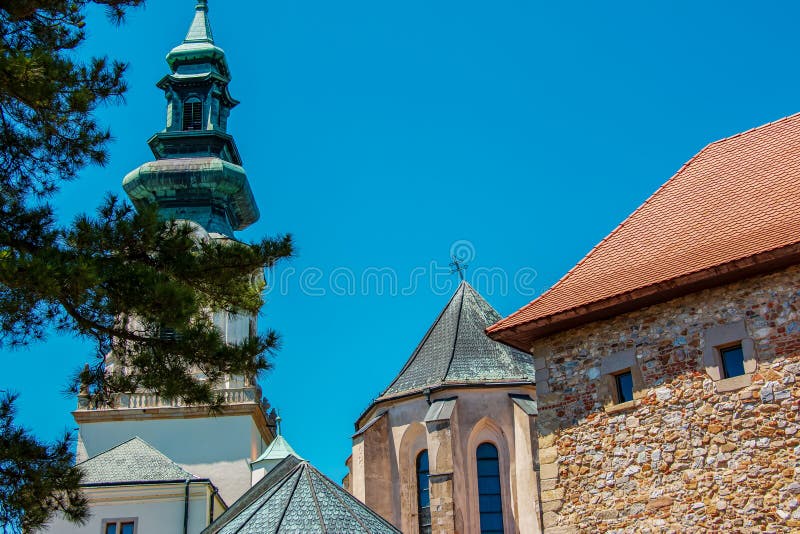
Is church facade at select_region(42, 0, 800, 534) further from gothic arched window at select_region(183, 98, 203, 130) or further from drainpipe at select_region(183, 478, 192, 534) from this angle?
gothic arched window at select_region(183, 98, 203, 130)

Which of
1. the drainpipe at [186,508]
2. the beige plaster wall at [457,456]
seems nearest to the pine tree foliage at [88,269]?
the beige plaster wall at [457,456]

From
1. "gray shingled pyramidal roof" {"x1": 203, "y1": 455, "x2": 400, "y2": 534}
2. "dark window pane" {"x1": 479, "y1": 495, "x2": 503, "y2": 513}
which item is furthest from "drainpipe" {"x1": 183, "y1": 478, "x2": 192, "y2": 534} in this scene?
"gray shingled pyramidal roof" {"x1": 203, "y1": 455, "x2": 400, "y2": 534}

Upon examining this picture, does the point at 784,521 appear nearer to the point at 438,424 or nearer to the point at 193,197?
the point at 438,424

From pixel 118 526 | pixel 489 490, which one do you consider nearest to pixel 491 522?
pixel 489 490

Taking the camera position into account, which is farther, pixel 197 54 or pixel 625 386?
pixel 197 54

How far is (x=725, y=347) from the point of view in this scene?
13.0 m

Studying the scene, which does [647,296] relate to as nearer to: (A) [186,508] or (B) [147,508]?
(A) [186,508]

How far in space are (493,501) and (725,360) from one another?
902cm

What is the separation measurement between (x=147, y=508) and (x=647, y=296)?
14.9 m

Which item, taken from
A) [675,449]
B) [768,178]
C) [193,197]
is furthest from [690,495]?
[193,197]

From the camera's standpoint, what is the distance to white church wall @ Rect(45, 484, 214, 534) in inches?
939

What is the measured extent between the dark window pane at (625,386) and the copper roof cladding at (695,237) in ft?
2.88

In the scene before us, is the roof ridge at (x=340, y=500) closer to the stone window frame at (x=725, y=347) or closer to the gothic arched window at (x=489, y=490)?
the stone window frame at (x=725, y=347)

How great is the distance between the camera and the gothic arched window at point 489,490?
20656 mm
